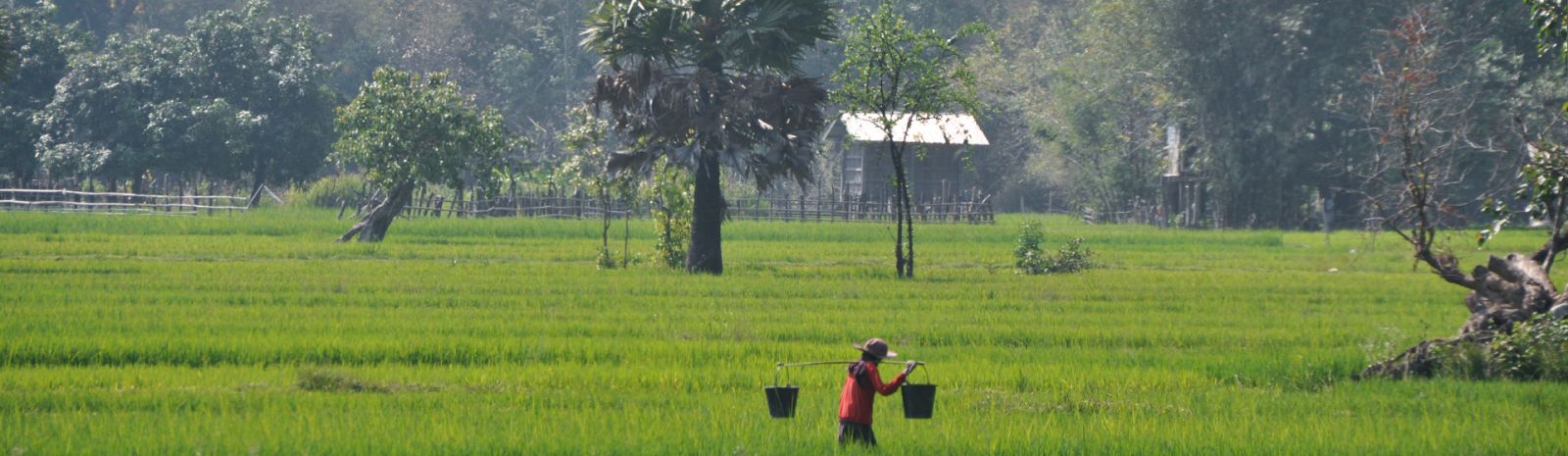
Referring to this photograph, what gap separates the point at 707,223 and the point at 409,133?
15.1m

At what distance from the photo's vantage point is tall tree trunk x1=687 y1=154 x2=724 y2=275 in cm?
3409

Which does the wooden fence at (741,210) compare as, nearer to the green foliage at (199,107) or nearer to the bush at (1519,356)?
the green foliage at (199,107)

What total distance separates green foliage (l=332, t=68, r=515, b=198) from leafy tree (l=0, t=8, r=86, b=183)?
24.7 m

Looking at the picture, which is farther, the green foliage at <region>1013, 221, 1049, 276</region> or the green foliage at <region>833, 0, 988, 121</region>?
the green foliage at <region>1013, 221, 1049, 276</region>

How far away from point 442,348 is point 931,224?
43617mm

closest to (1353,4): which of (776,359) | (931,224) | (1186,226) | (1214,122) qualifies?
(1214,122)

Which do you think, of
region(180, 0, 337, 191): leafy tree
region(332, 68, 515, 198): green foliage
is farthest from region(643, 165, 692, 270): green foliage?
region(180, 0, 337, 191): leafy tree

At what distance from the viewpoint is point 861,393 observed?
11.2m

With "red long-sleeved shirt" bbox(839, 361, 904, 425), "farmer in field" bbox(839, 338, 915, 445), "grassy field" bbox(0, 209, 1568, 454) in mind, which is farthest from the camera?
"grassy field" bbox(0, 209, 1568, 454)

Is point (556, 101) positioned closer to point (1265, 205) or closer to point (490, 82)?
point (490, 82)

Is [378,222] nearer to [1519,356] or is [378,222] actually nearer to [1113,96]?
[1113,96]

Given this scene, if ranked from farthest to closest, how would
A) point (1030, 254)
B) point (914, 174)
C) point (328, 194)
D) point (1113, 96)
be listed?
1. point (914, 174)
2. point (328, 194)
3. point (1113, 96)
4. point (1030, 254)

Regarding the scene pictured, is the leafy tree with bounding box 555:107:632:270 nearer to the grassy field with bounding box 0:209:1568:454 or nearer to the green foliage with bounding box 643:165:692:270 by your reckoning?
the green foliage with bounding box 643:165:692:270

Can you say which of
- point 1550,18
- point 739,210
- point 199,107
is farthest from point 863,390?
point 199,107
